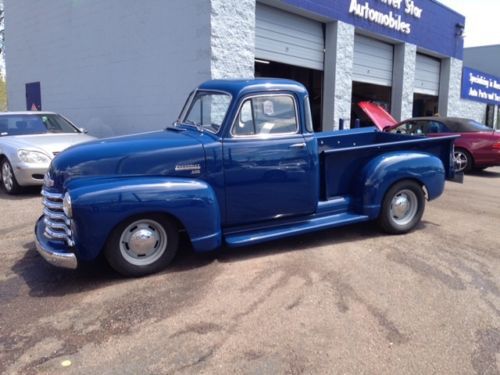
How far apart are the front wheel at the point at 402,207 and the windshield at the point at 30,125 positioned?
6.39 metres

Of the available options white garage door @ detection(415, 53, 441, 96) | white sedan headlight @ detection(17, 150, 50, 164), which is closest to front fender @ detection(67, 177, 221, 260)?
white sedan headlight @ detection(17, 150, 50, 164)

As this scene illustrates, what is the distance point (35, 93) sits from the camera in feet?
51.2

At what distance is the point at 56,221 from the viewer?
4047 millimetres

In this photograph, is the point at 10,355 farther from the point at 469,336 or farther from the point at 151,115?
the point at 151,115

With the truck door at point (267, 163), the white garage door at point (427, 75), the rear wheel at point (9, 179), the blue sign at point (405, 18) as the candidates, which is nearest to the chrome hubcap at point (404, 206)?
the truck door at point (267, 163)

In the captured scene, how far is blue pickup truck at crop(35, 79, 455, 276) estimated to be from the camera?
3945 millimetres

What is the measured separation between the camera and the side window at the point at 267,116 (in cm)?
460

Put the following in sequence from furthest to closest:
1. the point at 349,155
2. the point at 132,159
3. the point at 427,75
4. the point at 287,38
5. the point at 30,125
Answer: the point at 427,75, the point at 287,38, the point at 30,125, the point at 349,155, the point at 132,159

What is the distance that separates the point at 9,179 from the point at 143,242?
4810 mm

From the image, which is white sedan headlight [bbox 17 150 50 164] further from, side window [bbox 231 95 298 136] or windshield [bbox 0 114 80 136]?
side window [bbox 231 95 298 136]

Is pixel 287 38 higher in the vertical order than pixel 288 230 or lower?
higher

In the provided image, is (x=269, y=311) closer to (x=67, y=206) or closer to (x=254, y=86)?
(x=67, y=206)

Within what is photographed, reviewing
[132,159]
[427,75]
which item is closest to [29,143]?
[132,159]

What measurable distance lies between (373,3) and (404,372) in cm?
1410
